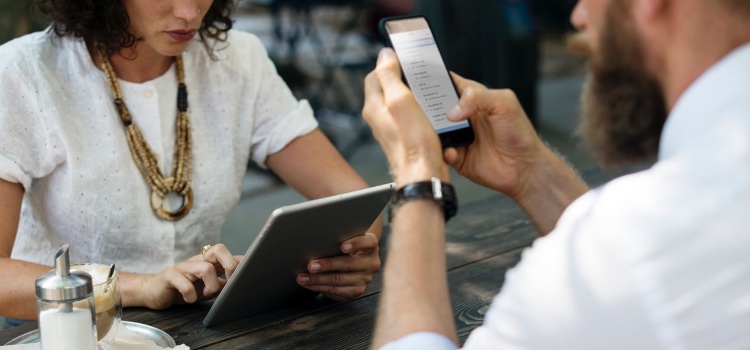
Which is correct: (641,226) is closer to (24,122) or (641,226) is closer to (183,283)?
(183,283)

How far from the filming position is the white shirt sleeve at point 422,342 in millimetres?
1148

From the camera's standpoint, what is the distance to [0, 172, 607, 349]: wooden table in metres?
1.59

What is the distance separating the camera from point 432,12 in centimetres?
536

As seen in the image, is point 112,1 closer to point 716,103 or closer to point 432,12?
point 716,103

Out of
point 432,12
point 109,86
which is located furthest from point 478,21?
point 109,86

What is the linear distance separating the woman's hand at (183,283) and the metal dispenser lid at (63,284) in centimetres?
36

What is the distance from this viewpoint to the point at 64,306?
134cm

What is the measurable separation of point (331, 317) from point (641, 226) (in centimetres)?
82

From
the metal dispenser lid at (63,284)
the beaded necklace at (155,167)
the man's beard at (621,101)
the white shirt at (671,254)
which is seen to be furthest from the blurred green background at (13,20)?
the white shirt at (671,254)

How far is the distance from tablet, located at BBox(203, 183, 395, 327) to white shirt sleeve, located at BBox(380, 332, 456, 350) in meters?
0.35

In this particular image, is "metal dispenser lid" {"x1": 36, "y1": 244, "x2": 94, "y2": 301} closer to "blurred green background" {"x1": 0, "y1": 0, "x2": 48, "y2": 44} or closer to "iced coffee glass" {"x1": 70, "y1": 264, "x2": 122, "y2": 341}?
"iced coffee glass" {"x1": 70, "y1": 264, "x2": 122, "y2": 341}

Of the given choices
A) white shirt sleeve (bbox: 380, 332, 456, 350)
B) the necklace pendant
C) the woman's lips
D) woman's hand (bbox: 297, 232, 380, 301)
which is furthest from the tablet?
the woman's lips

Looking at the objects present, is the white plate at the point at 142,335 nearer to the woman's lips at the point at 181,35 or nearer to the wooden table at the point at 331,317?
the wooden table at the point at 331,317

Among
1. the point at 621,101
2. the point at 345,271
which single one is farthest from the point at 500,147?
the point at 621,101
